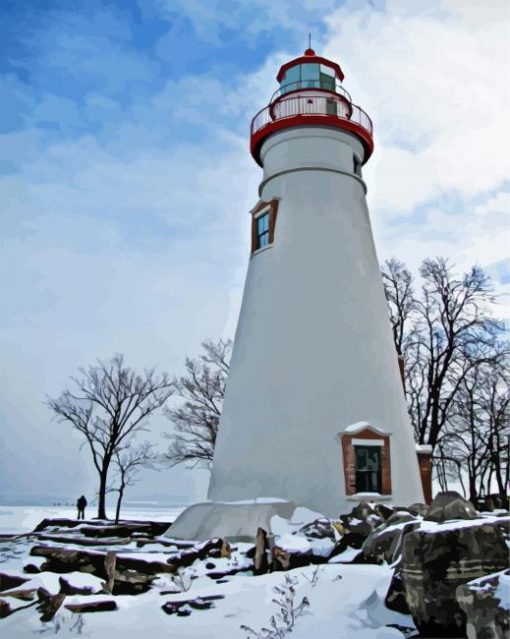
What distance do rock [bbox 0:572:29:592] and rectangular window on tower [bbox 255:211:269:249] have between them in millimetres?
11765

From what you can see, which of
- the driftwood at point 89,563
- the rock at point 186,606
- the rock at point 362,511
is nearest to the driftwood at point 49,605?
the rock at point 186,606

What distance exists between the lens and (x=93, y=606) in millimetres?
7969

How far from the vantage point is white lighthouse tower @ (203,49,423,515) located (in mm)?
15547

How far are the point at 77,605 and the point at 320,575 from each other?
3.50m

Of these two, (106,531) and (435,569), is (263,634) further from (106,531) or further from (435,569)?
(106,531)

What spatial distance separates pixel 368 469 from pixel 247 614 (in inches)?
332

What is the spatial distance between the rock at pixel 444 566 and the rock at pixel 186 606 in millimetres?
2750

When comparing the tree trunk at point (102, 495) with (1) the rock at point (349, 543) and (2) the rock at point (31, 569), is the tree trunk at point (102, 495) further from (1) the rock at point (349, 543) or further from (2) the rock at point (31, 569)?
(1) the rock at point (349, 543)

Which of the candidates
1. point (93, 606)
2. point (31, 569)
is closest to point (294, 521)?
point (31, 569)

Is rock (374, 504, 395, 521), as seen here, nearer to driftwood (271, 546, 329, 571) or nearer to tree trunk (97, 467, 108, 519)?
driftwood (271, 546, 329, 571)

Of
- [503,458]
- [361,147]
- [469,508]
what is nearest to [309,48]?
[361,147]

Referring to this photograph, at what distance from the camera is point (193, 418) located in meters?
31.7

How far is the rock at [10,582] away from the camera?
9758mm

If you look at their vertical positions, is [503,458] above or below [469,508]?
above
